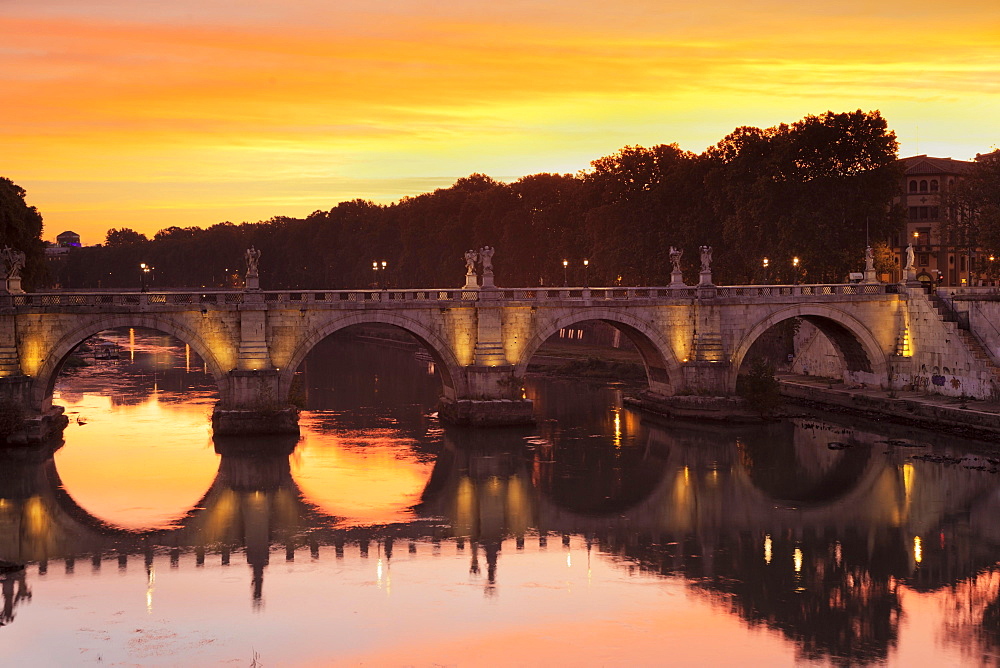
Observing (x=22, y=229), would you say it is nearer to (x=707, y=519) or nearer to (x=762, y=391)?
(x=762, y=391)

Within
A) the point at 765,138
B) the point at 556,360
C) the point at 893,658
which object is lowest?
the point at 893,658

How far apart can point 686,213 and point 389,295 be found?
34.8 meters

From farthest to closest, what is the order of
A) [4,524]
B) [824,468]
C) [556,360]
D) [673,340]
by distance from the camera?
[556,360], [673,340], [824,468], [4,524]

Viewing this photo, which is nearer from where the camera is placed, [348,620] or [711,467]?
[348,620]

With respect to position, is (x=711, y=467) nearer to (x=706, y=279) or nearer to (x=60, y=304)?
(x=706, y=279)

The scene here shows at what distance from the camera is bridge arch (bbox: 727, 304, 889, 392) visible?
61.1 m

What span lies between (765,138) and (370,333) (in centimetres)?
6001

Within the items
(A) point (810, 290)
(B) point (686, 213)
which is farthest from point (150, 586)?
(B) point (686, 213)

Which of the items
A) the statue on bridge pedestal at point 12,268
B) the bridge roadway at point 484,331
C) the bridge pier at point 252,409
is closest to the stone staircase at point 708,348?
the bridge roadway at point 484,331

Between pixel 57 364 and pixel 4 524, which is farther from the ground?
pixel 57 364

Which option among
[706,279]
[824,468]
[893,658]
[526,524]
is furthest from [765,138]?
[893,658]

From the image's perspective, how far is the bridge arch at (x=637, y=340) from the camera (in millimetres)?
58500

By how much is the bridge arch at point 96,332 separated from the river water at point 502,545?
Answer: 287 cm

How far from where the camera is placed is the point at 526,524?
40281 millimetres
